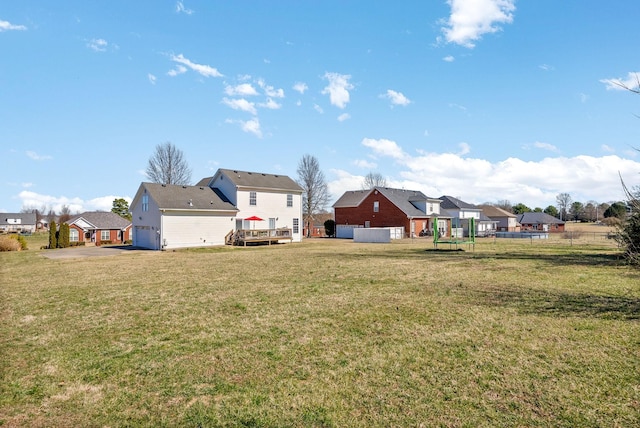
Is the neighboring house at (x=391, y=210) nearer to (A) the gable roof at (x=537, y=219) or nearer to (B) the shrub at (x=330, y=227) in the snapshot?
(B) the shrub at (x=330, y=227)

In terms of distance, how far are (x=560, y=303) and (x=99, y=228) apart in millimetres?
49684

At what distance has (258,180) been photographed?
37625 millimetres

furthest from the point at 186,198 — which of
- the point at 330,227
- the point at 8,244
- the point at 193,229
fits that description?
the point at 330,227

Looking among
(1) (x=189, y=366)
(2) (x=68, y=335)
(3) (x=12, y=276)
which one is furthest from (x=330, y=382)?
(3) (x=12, y=276)

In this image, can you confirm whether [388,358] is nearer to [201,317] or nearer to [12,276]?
[201,317]

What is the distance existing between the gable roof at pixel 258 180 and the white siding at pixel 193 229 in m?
4.06

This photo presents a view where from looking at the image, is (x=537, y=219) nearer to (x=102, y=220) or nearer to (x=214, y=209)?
(x=214, y=209)

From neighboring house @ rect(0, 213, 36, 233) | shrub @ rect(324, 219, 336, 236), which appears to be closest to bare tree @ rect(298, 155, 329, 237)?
shrub @ rect(324, 219, 336, 236)

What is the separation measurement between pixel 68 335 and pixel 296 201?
33.1 metres

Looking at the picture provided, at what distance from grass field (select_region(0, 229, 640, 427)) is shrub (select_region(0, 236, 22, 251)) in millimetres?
24040

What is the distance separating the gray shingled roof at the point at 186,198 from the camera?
30484 millimetres

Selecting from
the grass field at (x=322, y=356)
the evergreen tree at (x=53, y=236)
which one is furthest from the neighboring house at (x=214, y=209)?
the grass field at (x=322, y=356)

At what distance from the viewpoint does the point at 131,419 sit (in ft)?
13.9

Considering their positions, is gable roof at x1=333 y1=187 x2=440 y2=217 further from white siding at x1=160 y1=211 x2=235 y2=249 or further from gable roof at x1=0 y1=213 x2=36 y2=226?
gable roof at x1=0 y1=213 x2=36 y2=226
